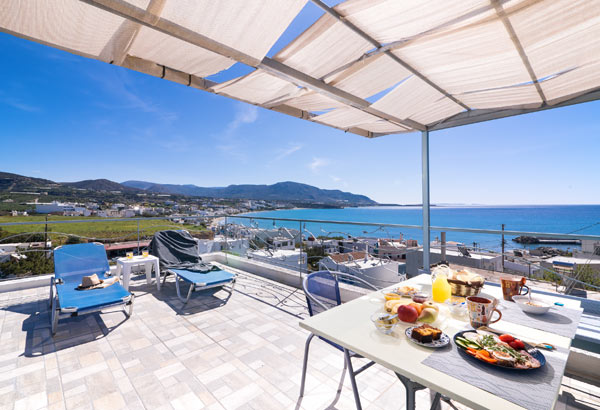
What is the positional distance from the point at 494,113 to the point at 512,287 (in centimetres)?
251

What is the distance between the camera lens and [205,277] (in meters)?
3.83

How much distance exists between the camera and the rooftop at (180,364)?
1.85 meters

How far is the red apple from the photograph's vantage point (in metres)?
1.17

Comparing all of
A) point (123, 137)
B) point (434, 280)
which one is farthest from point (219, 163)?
point (434, 280)

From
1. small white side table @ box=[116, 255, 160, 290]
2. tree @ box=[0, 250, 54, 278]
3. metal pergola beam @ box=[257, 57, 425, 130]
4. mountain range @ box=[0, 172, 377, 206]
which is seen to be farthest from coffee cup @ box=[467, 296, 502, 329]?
mountain range @ box=[0, 172, 377, 206]

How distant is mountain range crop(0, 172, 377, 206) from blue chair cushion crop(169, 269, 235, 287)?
810 centimetres

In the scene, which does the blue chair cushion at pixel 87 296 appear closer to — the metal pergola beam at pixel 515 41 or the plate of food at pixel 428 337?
the plate of food at pixel 428 337

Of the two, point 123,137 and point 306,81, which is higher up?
point 123,137

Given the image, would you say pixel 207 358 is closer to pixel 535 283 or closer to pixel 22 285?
pixel 22 285

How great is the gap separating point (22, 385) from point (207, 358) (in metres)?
1.30

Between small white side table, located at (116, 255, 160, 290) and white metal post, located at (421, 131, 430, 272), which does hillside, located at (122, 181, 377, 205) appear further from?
white metal post, located at (421, 131, 430, 272)

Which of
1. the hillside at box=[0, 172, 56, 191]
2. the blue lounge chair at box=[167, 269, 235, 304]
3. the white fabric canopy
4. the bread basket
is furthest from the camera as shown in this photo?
the hillside at box=[0, 172, 56, 191]

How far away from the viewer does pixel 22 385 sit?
6.52 ft

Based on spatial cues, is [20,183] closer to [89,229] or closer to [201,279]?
[89,229]
